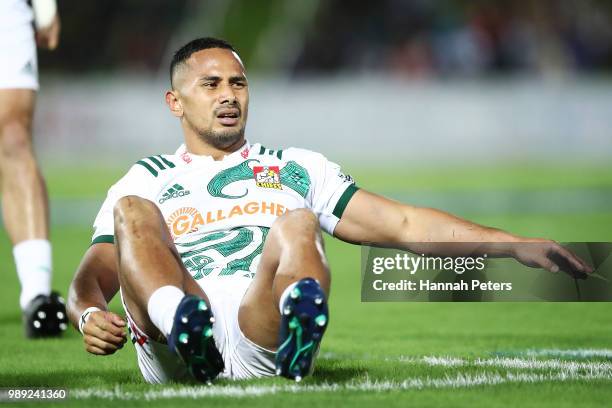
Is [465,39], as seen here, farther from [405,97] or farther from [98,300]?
[98,300]

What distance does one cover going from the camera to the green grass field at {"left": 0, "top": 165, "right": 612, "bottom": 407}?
477 cm

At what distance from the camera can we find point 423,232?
5566 mm

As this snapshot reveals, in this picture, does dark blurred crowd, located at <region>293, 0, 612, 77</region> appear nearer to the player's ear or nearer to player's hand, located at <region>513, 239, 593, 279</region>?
the player's ear

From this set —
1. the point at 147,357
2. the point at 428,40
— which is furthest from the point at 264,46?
the point at 147,357

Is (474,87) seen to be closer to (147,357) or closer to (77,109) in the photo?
(77,109)

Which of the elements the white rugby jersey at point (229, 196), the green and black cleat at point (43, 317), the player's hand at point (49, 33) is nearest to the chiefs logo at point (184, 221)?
the white rugby jersey at point (229, 196)

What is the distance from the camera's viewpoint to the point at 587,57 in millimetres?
24875

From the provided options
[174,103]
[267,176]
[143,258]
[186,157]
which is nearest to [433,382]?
[267,176]

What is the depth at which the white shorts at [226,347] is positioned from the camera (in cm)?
506

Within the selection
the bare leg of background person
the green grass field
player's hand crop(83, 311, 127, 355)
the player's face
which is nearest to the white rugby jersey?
the player's face

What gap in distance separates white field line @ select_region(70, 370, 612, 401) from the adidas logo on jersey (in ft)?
2.96

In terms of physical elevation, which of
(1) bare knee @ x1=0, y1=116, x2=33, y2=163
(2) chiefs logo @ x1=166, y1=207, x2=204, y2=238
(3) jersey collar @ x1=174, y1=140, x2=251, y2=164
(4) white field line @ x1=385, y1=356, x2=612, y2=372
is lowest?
(4) white field line @ x1=385, y1=356, x2=612, y2=372

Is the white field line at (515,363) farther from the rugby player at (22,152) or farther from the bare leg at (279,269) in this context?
the rugby player at (22,152)

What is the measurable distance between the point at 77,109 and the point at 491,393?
66.4 feet
